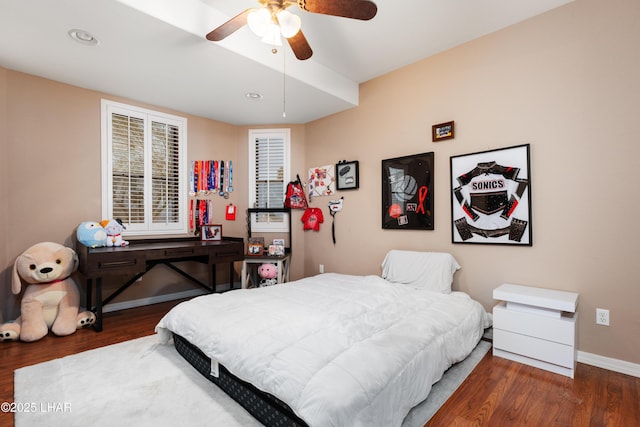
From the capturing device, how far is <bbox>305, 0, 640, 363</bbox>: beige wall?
86.5 inches

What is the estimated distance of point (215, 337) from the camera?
186 cm

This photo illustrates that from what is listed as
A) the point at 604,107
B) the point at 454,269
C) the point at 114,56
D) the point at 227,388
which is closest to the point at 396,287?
the point at 454,269

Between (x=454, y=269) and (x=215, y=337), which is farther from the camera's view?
(x=454, y=269)

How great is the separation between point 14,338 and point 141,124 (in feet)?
8.29

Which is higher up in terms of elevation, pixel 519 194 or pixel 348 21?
pixel 348 21

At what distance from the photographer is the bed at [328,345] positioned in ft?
4.39

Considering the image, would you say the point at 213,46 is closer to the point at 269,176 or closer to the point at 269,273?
the point at 269,176

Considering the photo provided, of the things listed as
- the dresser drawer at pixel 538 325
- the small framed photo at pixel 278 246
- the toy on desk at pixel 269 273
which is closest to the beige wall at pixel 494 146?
the dresser drawer at pixel 538 325

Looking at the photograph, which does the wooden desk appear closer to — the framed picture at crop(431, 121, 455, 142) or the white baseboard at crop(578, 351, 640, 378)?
the framed picture at crop(431, 121, 455, 142)

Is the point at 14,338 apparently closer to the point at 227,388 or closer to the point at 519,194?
the point at 227,388

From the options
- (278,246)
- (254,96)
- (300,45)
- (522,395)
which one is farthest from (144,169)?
(522,395)

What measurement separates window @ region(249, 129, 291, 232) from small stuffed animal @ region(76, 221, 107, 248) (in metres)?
1.98

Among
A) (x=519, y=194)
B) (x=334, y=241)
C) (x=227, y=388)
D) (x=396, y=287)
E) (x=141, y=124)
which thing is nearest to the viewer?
(x=227, y=388)

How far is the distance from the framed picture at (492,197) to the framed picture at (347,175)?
1259 mm
